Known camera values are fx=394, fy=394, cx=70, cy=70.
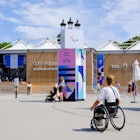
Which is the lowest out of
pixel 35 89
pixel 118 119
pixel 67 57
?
pixel 118 119

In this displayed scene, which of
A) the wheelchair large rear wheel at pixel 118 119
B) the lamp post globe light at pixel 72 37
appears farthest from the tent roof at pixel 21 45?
the wheelchair large rear wheel at pixel 118 119

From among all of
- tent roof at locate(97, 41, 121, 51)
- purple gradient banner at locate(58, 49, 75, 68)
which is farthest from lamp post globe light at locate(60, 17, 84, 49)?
tent roof at locate(97, 41, 121, 51)

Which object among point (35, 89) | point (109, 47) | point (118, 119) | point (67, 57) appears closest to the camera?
point (118, 119)

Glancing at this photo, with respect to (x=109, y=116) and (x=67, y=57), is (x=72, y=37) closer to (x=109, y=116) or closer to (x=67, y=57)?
(x=67, y=57)

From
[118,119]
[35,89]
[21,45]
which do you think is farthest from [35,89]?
[118,119]

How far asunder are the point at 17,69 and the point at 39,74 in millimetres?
8642

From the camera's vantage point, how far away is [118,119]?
10406 mm

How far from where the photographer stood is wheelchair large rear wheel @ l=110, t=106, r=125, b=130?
10.3 metres

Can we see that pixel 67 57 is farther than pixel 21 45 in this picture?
No

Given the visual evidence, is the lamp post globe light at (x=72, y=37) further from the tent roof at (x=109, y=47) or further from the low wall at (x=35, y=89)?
the tent roof at (x=109, y=47)

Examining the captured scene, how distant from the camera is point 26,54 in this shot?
194ft

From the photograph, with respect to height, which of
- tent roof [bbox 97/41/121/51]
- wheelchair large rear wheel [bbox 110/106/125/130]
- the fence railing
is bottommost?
wheelchair large rear wheel [bbox 110/106/125/130]

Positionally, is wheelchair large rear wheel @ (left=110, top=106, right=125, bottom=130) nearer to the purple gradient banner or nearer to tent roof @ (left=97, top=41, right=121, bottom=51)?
the purple gradient banner

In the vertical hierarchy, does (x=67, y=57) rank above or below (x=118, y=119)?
above
